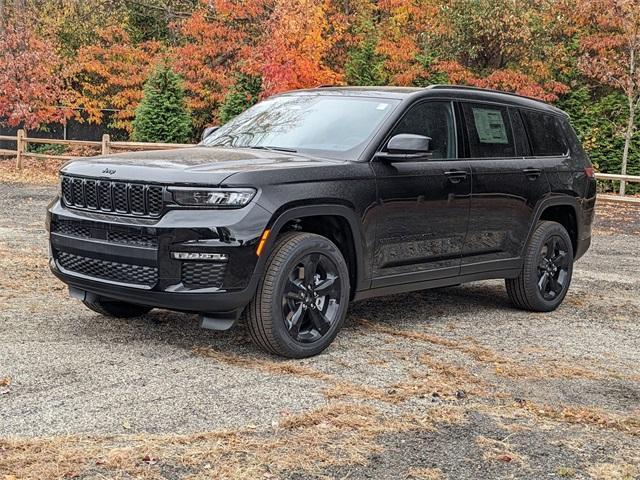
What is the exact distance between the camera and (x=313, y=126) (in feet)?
22.3

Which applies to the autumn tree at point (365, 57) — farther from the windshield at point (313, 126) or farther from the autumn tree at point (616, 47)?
the windshield at point (313, 126)

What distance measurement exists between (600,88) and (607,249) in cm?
1529

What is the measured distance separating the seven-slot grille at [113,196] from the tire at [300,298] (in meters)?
0.81

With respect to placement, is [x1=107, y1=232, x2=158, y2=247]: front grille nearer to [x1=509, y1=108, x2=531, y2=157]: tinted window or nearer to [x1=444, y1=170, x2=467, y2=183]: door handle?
[x1=444, y1=170, x2=467, y2=183]: door handle

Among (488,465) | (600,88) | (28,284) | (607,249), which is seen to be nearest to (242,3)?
(600,88)

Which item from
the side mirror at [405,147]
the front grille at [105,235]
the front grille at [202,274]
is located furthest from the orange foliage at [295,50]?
the front grille at [202,274]

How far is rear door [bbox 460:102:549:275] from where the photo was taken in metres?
7.25

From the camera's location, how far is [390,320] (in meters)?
7.40

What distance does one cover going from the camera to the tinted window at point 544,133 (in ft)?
26.4

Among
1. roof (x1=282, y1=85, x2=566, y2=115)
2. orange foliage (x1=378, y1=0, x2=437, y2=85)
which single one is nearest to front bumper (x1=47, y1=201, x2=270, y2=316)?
roof (x1=282, y1=85, x2=566, y2=115)

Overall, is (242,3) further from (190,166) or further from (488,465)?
(488,465)

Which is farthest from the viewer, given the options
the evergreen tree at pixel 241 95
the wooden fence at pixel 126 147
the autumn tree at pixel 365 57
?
the evergreen tree at pixel 241 95

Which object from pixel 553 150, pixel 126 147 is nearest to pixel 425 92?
pixel 553 150

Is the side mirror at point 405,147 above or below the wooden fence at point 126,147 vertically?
above
